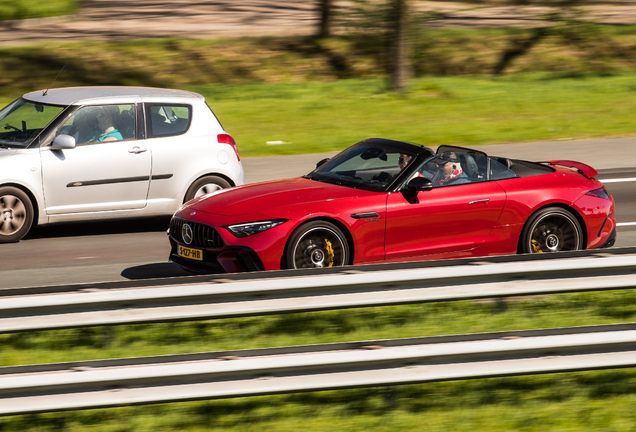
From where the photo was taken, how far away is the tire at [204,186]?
10.4 metres

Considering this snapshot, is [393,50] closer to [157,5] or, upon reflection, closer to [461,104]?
[461,104]

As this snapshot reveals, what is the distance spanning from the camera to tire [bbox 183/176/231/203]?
1041cm

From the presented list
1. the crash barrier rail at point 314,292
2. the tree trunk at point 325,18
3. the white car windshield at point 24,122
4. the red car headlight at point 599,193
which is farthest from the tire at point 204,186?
the tree trunk at point 325,18

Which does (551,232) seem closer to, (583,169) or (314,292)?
(583,169)

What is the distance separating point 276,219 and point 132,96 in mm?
3873

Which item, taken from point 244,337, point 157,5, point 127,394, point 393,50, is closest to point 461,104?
point 393,50

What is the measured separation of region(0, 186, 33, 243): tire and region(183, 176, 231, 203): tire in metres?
1.82

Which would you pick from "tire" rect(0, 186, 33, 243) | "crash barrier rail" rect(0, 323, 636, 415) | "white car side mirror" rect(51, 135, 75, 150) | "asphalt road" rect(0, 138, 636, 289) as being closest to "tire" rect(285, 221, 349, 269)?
"asphalt road" rect(0, 138, 636, 289)

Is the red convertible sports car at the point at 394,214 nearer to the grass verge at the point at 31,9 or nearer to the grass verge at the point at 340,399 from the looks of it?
the grass verge at the point at 340,399

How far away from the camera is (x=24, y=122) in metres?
10.1

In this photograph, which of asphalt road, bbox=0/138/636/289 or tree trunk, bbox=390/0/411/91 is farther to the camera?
tree trunk, bbox=390/0/411/91

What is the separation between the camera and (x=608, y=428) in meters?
4.43

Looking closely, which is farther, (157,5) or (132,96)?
(157,5)

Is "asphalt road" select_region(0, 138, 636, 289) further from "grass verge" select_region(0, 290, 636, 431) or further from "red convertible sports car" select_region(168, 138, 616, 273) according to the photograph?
"grass verge" select_region(0, 290, 636, 431)
